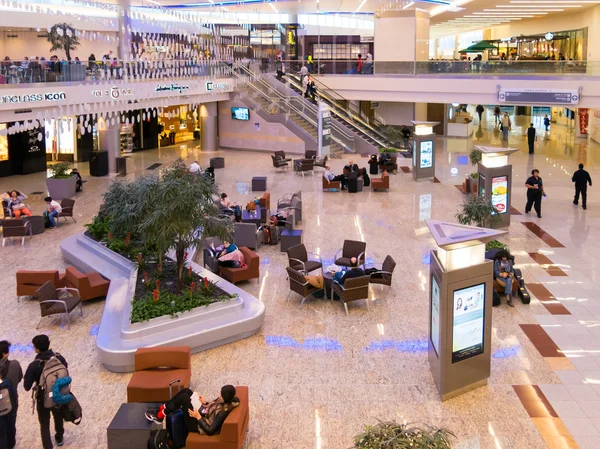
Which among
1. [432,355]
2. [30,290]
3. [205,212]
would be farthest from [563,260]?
[30,290]

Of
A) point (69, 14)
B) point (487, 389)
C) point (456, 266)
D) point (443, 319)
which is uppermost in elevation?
point (69, 14)

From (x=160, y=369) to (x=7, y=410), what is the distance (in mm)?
1997

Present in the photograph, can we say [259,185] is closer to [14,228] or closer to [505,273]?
[14,228]

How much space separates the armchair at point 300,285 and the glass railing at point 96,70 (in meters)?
10.2

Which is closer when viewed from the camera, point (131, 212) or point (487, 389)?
point (487, 389)

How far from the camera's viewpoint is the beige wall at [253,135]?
1253 inches

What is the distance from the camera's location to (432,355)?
9.91m

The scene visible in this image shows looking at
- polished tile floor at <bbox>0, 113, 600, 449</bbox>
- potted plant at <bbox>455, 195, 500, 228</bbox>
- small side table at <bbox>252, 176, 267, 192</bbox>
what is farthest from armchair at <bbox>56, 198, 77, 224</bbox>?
potted plant at <bbox>455, 195, 500, 228</bbox>

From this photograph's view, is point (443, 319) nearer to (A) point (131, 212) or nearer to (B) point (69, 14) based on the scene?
(A) point (131, 212)

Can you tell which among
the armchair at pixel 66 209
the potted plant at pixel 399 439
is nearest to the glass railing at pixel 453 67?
the armchair at pixel 66 209

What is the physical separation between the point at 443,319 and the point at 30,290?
284 inches

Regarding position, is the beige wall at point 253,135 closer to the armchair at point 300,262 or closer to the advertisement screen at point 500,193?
the advertisement screen at point 500,193

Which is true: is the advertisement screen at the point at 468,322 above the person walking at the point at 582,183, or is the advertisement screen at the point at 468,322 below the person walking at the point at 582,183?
below

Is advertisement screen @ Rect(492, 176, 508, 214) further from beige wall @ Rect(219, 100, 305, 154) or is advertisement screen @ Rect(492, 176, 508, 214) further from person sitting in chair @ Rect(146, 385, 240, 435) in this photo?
beige wall @ Rect(219, 100, 305, 154)
